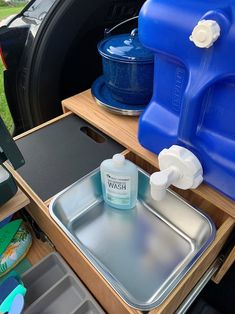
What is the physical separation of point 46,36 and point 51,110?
31cm

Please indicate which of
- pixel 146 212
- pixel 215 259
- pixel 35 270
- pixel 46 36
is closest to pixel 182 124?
pixel 146 212

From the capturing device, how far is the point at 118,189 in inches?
26.9

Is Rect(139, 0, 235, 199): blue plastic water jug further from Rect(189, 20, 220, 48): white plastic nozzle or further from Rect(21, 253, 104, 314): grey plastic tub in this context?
Rect(21, 253, 104, 314): grey plastic tub

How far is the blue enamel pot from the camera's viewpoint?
717mm

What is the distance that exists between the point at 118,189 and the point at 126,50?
15.6 inches

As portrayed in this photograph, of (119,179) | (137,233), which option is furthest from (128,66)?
(137,233)

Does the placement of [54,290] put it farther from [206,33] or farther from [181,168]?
[206,33]

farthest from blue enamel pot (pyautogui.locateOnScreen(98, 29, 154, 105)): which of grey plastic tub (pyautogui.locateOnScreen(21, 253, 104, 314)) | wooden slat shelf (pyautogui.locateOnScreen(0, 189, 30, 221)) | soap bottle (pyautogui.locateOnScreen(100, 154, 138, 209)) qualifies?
grey plastic tub (pyautogui.locateOnScreen(21, 253, 104, 314))

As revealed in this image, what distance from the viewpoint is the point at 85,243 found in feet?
2.26

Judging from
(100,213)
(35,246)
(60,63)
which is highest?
(60,63)

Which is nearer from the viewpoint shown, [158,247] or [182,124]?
[182,124]

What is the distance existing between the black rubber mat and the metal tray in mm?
43

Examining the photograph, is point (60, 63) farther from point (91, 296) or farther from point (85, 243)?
point (91, 296)

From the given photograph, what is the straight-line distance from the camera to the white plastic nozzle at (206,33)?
41 centimetres
